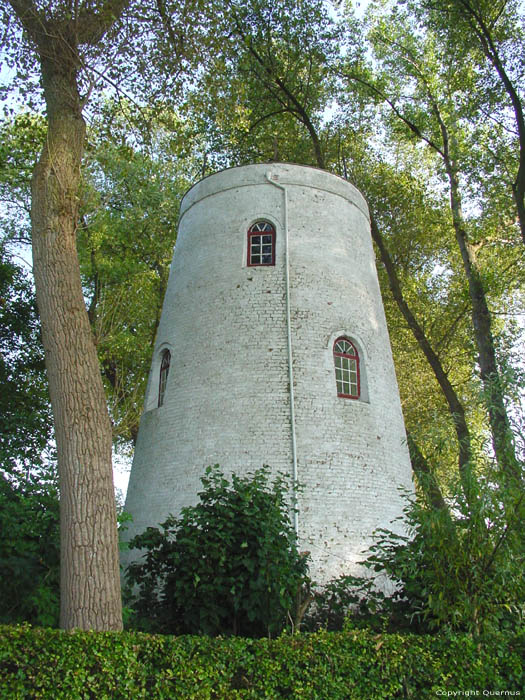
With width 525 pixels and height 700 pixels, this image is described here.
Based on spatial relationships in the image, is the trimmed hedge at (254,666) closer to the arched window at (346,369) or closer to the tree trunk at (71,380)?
the tree trunk at (71,380)

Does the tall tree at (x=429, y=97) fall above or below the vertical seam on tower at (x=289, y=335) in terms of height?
above

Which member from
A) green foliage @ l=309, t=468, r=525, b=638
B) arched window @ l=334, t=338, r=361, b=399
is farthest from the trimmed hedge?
→ arched window @ l=334, t=338, r=361, b=399

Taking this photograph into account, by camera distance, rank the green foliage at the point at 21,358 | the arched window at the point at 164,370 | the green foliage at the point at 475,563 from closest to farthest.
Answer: the green foliage at the point at 475,563 < the arched window at the point at 164,370 < the green foliage at the point at 21,358

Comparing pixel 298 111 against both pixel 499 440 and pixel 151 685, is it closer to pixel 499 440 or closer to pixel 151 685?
pixel 499 440

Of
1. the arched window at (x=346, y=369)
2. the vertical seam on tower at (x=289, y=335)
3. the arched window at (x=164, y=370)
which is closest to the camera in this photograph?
the vertical seam on tower at (x=289, y=335)

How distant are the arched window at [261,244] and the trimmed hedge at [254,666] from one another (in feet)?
27.3

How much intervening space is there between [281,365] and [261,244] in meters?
3.10

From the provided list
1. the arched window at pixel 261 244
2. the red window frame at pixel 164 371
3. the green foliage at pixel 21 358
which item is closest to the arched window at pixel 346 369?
the arched window at pixel 261 244

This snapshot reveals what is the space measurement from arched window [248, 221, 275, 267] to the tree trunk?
523 centimetres

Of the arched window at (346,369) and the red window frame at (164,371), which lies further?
the red window frame at (164,371)

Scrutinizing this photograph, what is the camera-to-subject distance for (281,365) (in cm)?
1149

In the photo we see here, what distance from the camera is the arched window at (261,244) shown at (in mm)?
12898

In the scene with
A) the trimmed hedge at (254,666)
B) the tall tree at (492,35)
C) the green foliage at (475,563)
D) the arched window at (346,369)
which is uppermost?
the tall tree at (492,35)

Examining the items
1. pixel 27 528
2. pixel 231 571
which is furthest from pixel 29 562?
pixel 231 571
